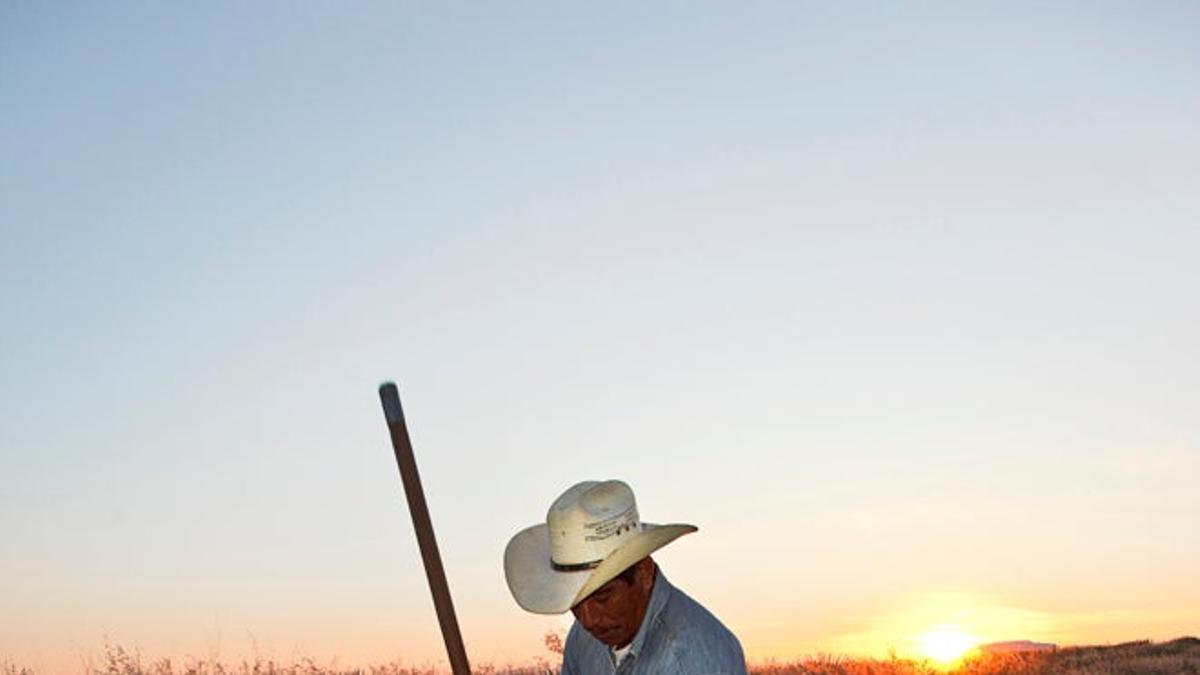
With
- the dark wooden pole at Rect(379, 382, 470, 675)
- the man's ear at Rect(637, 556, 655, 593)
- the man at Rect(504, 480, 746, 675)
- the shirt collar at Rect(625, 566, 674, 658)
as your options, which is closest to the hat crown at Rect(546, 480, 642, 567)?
the man at Rect(504, 480, 746, 675)

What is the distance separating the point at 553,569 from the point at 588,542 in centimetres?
26

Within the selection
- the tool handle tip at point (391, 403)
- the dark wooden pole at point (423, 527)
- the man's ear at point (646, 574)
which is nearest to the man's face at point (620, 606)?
the man's ear at point (646, 574)

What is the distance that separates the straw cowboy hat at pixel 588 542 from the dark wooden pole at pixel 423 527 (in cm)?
98

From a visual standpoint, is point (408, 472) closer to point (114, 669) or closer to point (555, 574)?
point (555, 574)

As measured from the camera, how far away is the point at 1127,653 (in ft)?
60.6

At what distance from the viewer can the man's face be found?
5.31m

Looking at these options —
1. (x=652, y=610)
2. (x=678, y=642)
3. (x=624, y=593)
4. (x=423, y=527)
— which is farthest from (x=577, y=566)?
(x=423, y=527)

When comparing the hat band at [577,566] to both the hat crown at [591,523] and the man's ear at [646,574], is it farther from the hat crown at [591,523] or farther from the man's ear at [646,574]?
the man's ear at [646,574]

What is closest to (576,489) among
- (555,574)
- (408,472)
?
(555,574)

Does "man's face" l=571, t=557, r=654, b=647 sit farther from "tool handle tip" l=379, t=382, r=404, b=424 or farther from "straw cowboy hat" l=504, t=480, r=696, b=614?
"tool handle tip" l=379, t=382, r=404, b=424

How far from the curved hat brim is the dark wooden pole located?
2.45 ft

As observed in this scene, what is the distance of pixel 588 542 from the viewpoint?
17.6 ft

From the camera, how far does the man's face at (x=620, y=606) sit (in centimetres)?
531

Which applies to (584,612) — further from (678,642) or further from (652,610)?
(678,642)
